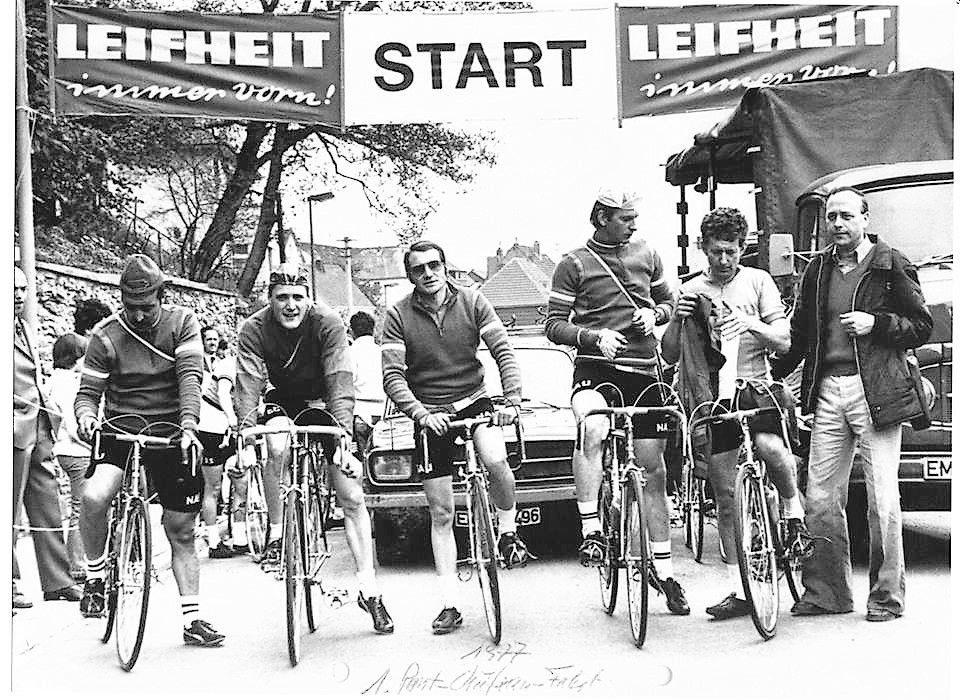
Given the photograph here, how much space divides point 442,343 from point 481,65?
154 cm

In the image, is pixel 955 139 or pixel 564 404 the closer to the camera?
pixel 955 139

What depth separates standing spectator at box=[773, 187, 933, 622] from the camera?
18.2ft

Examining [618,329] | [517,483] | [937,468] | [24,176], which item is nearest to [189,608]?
[517,483]

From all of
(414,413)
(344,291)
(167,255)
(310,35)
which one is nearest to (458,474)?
(414,413)

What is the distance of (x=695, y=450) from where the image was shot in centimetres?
626

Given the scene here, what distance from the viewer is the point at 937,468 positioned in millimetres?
5922

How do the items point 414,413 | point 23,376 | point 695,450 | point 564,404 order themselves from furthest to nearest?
point 564,404
point 695,450
point 23,376
point 414,413

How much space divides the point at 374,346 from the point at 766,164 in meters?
2.43

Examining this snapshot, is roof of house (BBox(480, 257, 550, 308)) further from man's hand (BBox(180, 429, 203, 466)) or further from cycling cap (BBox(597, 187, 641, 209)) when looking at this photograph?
man's hand (BBox(180, 429, 203, 466))

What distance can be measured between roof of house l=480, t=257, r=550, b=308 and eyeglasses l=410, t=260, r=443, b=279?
0.59m

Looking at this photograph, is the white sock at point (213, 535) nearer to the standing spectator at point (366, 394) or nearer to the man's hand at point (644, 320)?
the standing spectator at point (366, 394)

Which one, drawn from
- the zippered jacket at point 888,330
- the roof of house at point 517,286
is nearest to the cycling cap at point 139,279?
the roof of house at point 517,286

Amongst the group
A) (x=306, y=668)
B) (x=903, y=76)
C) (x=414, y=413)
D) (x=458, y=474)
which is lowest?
(x=306, y=668)

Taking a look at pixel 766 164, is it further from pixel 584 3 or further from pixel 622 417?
pixel 622 417
